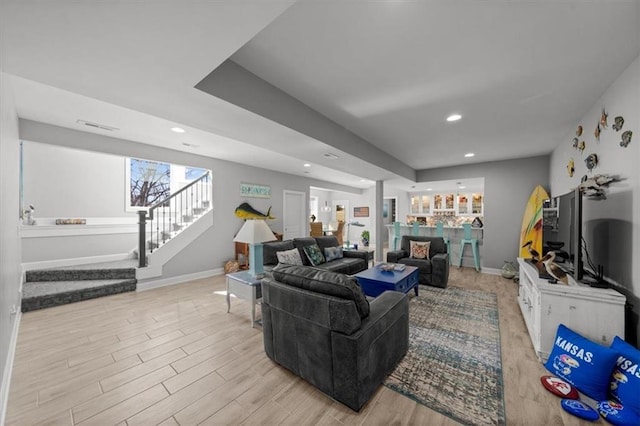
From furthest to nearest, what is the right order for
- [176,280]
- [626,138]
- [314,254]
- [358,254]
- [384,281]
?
[358,254] < [176,280] < [314,254] < [384,281] < [626,138]

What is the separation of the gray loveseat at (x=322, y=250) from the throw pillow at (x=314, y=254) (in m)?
0.06

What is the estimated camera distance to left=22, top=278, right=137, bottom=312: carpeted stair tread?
3.29 meters

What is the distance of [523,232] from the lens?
194 inches

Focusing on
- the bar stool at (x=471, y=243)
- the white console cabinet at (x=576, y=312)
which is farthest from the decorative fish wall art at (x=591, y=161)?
the bar stool at (x=471, y=243)

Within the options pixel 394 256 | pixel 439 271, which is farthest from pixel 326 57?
pixel 439 271

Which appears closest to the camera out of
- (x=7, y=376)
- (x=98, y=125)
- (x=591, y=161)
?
(x=7, y=376)

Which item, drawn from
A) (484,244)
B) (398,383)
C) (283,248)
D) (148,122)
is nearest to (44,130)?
(148,122)

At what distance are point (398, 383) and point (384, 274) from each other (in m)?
1.66

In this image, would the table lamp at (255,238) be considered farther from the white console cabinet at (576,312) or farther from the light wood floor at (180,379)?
the white console cabinet at (576,312)

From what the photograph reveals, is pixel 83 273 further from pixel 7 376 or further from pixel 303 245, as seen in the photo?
pixel 303 245

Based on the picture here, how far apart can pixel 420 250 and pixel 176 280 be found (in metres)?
4.72

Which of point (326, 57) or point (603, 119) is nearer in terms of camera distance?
point (326, 57)

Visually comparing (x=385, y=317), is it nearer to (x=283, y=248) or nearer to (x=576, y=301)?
(x=576, y=301)

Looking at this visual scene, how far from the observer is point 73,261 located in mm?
4598
